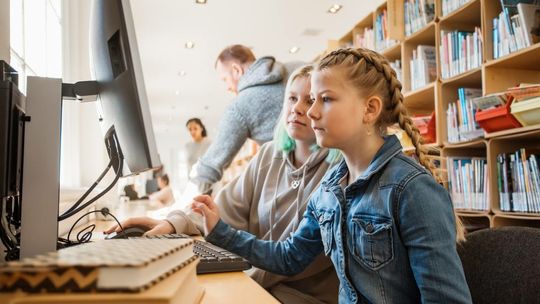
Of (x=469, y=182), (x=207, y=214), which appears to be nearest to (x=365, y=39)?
(x=469, y=182)

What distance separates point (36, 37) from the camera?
6.04 feet

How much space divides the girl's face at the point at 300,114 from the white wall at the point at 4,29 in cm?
72

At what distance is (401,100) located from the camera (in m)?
0.95

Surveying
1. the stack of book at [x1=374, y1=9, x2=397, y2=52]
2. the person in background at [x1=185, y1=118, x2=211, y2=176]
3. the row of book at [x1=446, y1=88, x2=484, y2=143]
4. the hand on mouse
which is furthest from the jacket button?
the person in background at [x1=185, y1=118, x2=211, y2=176]

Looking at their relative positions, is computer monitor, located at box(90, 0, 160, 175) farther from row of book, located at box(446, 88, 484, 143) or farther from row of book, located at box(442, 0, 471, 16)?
row of book, located at box(442, 0, 471, 16)

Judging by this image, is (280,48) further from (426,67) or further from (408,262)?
(408,262)

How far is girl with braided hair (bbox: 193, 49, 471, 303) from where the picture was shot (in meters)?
→ 0.73

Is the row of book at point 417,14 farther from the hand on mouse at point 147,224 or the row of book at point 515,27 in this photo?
the hand on mouse at point 147,224

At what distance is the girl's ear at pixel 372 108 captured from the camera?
0.93 metres

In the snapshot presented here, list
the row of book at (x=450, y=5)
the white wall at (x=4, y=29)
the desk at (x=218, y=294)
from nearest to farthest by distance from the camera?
the desk at (x=218, y=294), the white wall at (x=4, y=29), the row of book at (x=450, y=5)

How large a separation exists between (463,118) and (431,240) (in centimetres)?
170

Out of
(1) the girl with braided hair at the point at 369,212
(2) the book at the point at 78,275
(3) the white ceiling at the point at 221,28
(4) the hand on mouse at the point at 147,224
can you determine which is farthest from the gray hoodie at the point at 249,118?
(3) the white ceiling at the point at 221,28

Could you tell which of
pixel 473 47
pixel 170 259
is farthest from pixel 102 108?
pixel 473 47

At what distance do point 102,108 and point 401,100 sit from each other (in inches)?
26.0
